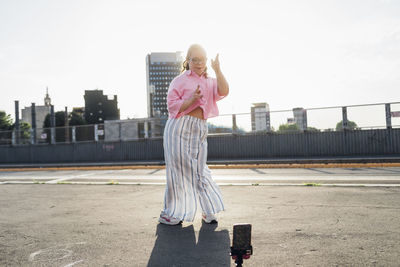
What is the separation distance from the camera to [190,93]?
10.7ft

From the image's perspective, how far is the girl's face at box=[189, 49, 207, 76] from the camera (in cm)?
332

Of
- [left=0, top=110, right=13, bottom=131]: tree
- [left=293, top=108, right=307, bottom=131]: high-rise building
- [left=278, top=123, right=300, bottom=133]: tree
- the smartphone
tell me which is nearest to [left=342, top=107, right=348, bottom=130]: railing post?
[left=293, top=108, right=307, bottom=131]: high-rise building

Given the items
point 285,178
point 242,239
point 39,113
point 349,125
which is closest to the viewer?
point 242,239

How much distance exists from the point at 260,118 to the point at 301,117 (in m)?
2.04

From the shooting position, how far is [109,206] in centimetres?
436

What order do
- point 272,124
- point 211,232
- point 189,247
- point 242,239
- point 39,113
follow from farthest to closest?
point 39,113 → point 272,124 → point 211,232 → point 189,247 → point 242,239

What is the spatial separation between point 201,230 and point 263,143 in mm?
13662

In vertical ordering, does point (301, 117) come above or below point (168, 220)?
above

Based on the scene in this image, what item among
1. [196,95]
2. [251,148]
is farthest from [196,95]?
[251,148]

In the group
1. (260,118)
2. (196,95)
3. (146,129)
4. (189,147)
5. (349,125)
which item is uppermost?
(260,118)

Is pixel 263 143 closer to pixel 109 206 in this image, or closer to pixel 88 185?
pixel 88 185

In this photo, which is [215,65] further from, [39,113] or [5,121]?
[39,113]

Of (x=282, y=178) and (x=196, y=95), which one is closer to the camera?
(x=196, y=95)

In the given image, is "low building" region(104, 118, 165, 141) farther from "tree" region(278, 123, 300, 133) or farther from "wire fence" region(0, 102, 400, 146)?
"tree" region(278, 123, 300, 133)
